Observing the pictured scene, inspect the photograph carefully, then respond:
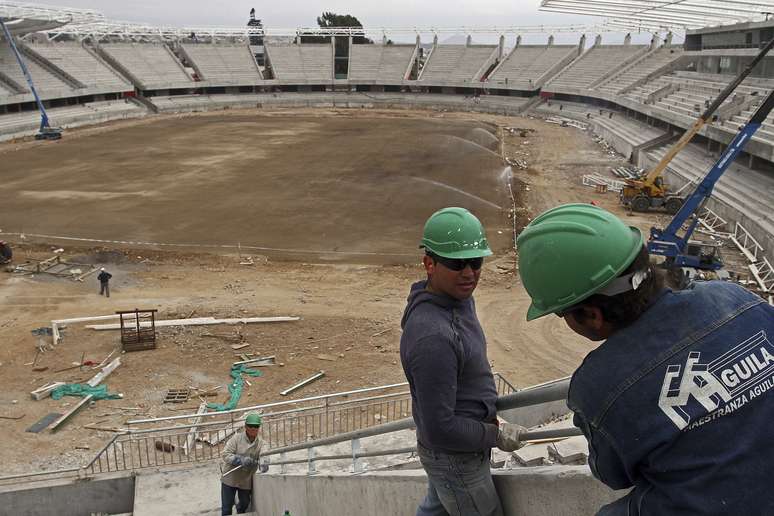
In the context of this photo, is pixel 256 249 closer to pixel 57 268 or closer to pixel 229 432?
pixel 57 268

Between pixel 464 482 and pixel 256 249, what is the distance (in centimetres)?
1902

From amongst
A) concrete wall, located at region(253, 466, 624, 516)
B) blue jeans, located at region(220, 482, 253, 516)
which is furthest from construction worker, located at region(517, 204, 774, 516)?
blue jeans, located at region(220, 482, 253, 516)

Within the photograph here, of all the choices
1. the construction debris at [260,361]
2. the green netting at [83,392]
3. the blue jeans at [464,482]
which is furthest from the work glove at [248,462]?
the construction debris at [260,361]

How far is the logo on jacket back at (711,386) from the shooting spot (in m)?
1.77

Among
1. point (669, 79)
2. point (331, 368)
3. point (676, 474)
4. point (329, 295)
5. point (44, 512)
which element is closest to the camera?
point (676, 474)

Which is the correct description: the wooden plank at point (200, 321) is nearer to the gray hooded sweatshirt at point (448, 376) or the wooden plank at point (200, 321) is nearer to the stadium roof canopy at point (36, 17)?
the gray hooded sweatshirt at point (448, 376)

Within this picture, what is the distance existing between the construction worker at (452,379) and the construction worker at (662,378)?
0.96 metres

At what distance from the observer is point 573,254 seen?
6.71 ft

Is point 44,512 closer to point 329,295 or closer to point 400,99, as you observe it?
point 329,295

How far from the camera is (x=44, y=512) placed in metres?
8.84

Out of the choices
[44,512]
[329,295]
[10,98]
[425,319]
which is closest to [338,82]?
[10,98]

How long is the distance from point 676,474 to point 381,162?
112 feet

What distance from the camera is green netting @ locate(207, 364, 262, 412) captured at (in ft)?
39.0

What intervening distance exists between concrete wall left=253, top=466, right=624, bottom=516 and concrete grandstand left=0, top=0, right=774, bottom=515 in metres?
0.01
